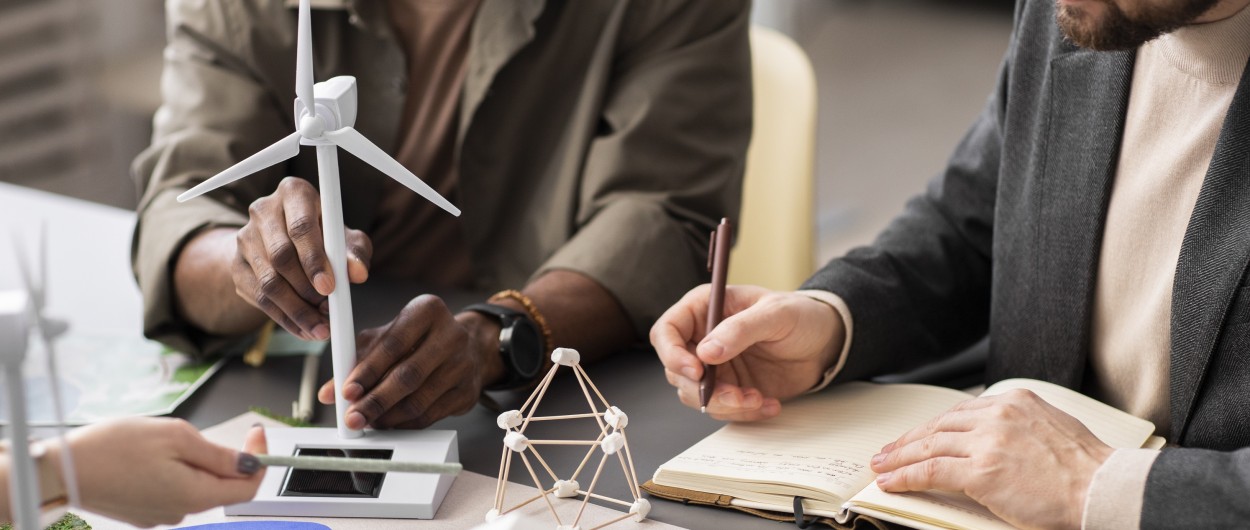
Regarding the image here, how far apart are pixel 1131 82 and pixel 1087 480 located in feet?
1.64

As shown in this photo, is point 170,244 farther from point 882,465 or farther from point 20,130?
point 20,130

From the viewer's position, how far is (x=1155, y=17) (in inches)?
41.1

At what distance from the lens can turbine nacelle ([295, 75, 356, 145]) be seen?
95cm

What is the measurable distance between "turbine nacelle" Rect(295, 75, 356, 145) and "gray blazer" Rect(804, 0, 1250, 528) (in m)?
0.60

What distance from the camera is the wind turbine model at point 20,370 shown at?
0.63 metres

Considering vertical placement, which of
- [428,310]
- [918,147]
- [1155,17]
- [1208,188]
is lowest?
[918,147]

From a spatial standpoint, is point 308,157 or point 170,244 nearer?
point 170,244

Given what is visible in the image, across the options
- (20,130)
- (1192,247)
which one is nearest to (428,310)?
(1192,247)

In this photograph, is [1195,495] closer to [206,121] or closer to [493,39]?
[493,39]

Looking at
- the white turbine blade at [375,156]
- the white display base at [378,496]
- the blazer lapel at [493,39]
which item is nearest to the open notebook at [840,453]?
the white display base at [378,496]

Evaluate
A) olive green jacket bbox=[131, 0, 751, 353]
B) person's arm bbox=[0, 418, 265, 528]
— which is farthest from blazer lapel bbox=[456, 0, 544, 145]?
person's arm bbox=[0, 418, 265, 528]

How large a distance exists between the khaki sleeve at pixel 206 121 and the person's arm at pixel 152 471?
0.75 metres

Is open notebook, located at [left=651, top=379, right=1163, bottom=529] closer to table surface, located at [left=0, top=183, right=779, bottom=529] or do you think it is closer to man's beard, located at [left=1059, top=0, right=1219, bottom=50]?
table surface, located at [left=0, top=183, right=779, bottom=529]

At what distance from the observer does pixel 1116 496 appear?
912 mm
